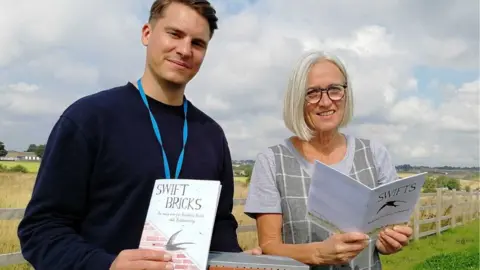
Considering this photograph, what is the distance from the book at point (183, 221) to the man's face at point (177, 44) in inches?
17.6

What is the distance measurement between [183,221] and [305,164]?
A: 0.74 m

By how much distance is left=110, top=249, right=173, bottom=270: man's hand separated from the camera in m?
1.61

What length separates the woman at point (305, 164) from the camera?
2.29 meters

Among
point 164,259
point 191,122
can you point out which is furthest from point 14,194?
point 164,259

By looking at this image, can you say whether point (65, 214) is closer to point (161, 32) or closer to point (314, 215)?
point (161, 32)

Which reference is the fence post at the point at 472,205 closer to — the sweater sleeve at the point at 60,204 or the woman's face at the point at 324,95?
the woman's face at the point at 324,95

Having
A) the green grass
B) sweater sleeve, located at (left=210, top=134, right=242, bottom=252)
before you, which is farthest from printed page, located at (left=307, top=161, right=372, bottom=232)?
the green grass

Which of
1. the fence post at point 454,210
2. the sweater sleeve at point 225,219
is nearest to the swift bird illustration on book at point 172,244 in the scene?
the sweater sleeve at point 225,219

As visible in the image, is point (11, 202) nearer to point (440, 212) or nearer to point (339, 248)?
point (339, 248)

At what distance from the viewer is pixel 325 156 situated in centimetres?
241

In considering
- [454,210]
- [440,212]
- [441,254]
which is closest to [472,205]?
[454,210]

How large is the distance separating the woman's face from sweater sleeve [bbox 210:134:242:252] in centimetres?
40

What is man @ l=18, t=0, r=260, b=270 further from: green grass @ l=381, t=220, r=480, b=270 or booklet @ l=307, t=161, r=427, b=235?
green grass @ l=381, t=220, r=480, b=270

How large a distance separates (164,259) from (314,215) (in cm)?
65
